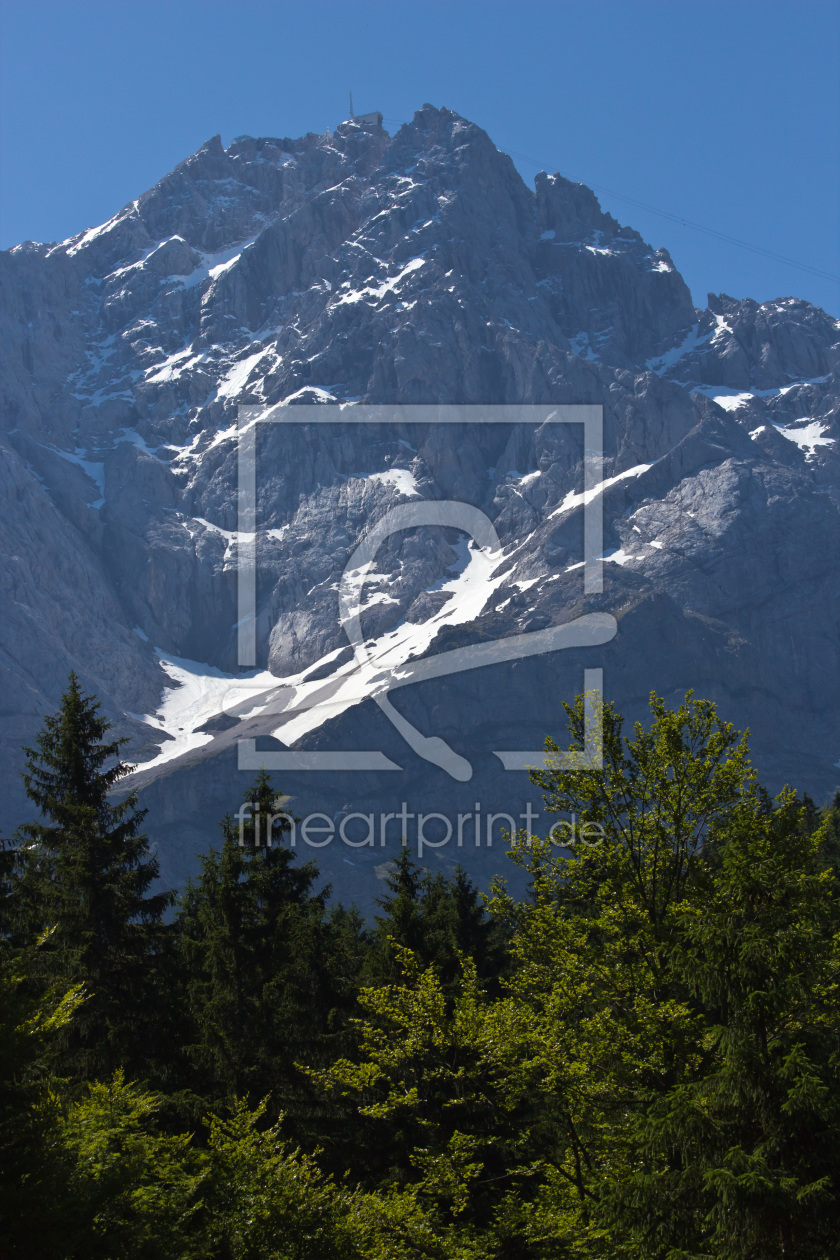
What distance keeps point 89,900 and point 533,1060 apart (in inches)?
510

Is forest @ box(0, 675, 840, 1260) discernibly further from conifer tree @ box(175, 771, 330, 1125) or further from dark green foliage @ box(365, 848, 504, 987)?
dark green foliage @ box(365, 848, 504, 987)

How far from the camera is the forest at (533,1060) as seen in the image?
13.5 meters

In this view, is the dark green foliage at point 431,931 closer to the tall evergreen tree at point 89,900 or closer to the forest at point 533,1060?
the forest at point 533,1060

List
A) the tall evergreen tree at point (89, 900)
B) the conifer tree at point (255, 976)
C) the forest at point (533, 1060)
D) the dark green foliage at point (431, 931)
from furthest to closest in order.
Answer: the dark green foliage at point (431, 931) < the conifer tree at point (255, 976) < the tall evergreen tree at point (89, 900) < the forest at point (533, 1060)

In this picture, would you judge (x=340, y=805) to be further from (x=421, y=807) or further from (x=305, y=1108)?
(x=305, y=1108)

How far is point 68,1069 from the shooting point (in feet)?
78.3

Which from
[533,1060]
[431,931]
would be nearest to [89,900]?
[431,931]

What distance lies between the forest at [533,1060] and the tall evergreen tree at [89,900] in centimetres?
8

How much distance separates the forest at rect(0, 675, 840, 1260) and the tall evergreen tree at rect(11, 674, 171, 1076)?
8 centimetres

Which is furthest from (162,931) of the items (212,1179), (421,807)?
(421,807)

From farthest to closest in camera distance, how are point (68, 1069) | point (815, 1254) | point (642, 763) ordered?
point (68, 1069), point (642, 763), point (815, 1254)

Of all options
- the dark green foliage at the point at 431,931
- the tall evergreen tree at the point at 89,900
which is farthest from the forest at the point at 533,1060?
the dark green foliage at the point at 431,931

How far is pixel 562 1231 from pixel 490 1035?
3.20 m

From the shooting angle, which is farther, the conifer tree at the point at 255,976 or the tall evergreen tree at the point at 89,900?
the conifer tree at the point at 255,976
